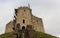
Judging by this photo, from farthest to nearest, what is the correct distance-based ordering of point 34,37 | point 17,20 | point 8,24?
point 8,24
point 17,20
point 34,37

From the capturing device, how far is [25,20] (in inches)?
1949

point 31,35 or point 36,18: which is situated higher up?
point 36,18

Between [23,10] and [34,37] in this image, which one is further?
[23,10]

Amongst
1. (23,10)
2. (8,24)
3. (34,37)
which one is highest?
(23,10)

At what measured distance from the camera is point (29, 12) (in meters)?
51.3

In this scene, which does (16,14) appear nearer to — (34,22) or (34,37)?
(34,22)

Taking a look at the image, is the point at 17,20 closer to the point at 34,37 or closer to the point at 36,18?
the point at 36,18

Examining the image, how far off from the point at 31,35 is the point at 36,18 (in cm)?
2921

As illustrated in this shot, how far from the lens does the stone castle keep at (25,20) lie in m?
49.4

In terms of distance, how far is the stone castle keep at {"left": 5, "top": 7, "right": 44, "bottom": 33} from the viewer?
49406 millimetres

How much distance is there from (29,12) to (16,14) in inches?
153

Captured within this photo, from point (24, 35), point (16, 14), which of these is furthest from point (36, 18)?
point (24, 35)

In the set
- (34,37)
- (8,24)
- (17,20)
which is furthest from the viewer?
(8,24)

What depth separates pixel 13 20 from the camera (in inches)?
2035
